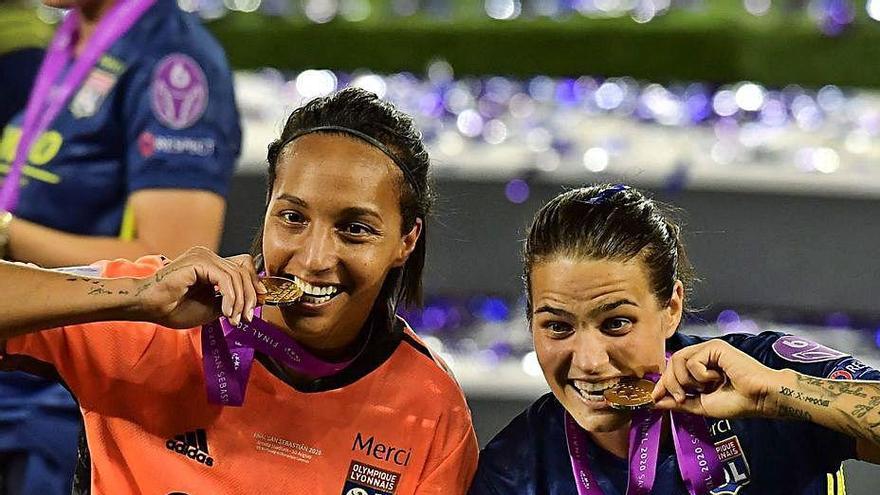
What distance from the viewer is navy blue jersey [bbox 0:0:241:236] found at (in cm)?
281

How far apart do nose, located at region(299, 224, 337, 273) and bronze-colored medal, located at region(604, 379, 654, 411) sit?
1.57 feet

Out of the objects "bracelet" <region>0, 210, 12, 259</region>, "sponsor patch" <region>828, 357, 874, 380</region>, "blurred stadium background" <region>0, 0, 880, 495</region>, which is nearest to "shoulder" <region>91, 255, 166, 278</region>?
"bracelet" <region>0, 210, 12, 259</region>

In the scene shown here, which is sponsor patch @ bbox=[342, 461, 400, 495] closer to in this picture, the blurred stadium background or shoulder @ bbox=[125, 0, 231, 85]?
shoulder @ bbox=[125, 0, 231, 85]

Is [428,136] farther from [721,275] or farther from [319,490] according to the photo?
[319,490]

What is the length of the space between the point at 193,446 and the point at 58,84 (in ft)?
3.09

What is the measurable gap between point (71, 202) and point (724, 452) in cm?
141

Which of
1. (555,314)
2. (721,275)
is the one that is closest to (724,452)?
(555,314)

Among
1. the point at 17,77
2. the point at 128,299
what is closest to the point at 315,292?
the point at 128,299

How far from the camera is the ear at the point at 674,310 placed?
7.42 feet

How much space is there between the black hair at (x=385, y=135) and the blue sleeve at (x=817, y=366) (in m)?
0.56

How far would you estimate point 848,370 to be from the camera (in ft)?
6.81

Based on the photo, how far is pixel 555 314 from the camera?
2.19 metres

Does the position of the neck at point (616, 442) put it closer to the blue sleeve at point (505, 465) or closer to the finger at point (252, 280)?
the blue sleeve at point (505, 465)

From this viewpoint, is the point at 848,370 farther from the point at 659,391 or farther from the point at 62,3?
the point at 62,3
